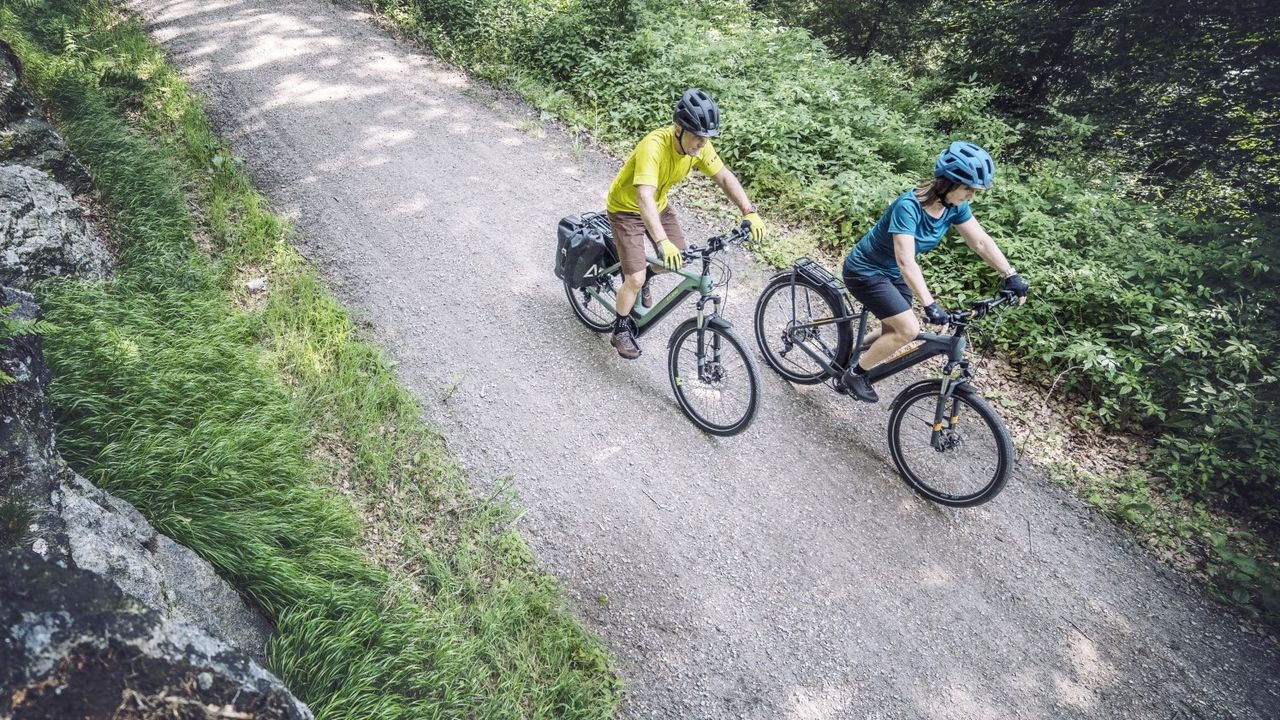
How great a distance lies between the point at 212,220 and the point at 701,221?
230 inches

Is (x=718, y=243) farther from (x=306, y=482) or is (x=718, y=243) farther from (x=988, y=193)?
(x=988, y=193)

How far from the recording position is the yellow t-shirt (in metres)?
4.60

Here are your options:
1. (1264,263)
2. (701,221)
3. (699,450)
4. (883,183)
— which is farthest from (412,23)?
(1264,263)

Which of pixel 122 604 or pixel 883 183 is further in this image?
pixel 883 183

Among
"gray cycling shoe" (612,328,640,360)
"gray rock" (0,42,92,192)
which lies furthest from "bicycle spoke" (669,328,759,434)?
"gray rock" (0,42,92,192)

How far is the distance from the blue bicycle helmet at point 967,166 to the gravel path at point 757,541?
2391 mm

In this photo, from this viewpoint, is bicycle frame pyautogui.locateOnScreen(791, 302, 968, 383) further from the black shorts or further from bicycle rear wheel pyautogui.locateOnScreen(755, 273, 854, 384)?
the black shorts

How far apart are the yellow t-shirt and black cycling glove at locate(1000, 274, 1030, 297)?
2.25 m

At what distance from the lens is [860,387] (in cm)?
525

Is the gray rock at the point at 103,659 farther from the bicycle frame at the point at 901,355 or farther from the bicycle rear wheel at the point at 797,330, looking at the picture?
the bicycle rear wheel at the point at 797,330

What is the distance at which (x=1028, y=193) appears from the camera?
7492mm

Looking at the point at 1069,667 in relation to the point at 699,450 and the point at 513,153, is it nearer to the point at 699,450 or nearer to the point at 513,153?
the point at 699,450

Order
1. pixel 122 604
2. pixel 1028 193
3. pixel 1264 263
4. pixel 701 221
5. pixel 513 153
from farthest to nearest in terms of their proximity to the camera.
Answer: pixel 513 153 → pixel 701 221 → pixel 1028 193 → pixel 1264 263 → pixel 122 604

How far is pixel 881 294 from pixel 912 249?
1.70ft
